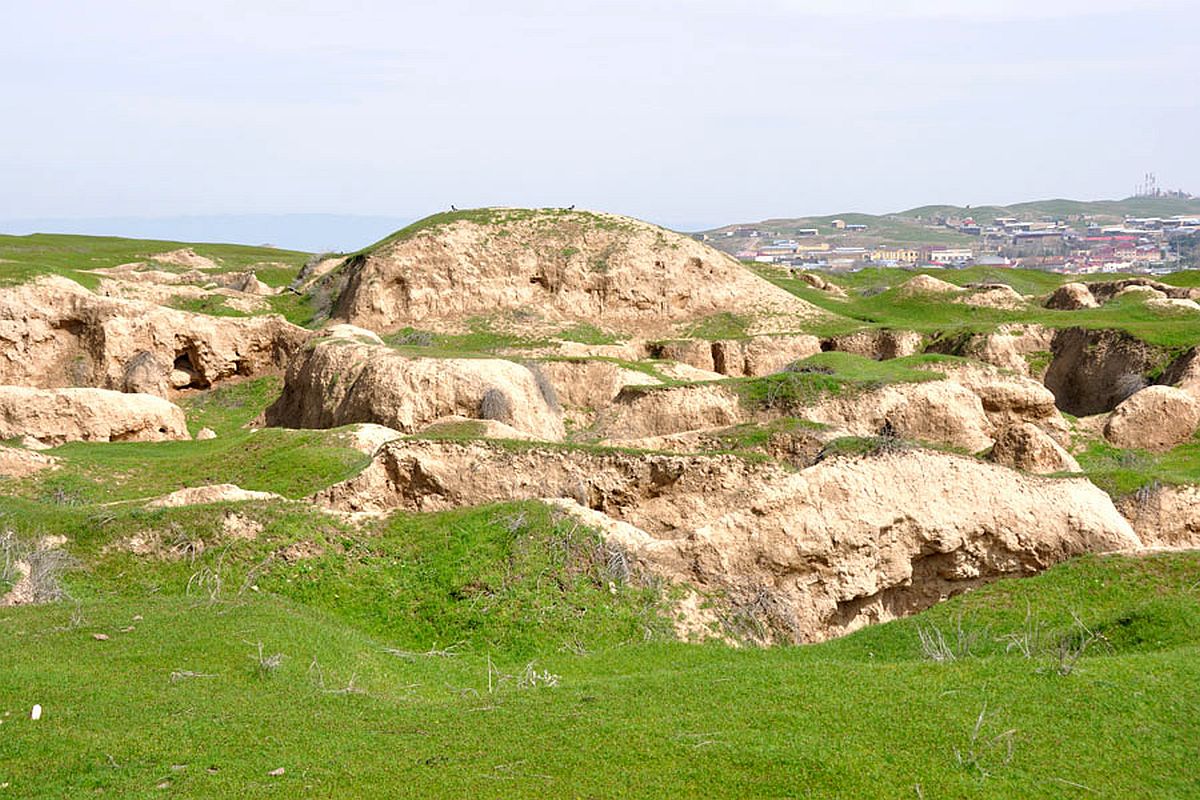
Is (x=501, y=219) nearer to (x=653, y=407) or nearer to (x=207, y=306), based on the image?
(x=207, y=306)

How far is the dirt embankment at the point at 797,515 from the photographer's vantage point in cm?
1889

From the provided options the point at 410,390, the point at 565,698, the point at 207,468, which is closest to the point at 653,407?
the point at 410,390

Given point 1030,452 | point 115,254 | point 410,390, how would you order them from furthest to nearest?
point 115,254
point 410,390
point 1030,452

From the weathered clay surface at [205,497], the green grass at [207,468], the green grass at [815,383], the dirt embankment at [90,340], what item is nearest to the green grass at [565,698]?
the weathered clay surface at [205,497]

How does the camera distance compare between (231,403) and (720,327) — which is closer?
(231,403)

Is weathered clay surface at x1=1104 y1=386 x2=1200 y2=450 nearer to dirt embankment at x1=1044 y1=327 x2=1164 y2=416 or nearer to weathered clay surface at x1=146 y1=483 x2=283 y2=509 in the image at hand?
dirt embankment at x1=1044 y1=327 x2=1164 y2=416

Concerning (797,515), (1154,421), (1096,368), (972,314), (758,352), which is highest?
(797,515)

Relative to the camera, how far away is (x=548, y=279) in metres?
50.3

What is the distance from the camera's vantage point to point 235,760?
1034 centimetres

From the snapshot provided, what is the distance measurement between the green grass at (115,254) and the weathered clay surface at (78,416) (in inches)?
736

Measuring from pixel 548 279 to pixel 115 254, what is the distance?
4697 centimetres

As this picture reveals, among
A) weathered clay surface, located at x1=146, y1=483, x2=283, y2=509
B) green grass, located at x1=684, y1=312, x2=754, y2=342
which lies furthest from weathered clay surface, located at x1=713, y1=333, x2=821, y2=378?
weathered clay surface, located at x1=146, y1=483, x2=283, y2=509

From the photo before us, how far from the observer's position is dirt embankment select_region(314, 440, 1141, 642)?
62.0ft

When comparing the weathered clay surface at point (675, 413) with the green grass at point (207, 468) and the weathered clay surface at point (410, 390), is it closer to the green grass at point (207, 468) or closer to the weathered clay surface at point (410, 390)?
the weathered clay surface at point (410, 390)
